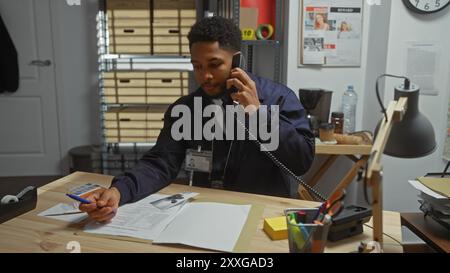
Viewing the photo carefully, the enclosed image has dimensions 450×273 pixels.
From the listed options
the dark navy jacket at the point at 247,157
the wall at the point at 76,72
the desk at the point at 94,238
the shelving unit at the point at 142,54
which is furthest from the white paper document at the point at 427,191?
the wall at the point at 76,72

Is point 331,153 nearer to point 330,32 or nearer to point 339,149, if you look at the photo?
point 339,149

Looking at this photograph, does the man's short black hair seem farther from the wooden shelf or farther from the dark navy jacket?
the wooden shelf

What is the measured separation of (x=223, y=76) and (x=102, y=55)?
7.56ft

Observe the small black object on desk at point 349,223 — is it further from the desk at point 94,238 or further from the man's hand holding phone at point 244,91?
the man's hand holding phone at point 244,91

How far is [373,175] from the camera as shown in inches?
23.7

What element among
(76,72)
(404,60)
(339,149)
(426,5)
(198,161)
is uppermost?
(426,5)

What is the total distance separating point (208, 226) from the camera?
973mm

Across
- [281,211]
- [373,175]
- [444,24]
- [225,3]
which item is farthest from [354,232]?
[225,3]

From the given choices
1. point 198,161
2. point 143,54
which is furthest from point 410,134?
point 143,54

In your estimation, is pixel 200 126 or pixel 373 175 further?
pixel 200 126

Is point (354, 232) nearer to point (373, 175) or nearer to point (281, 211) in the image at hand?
point (281, 211)

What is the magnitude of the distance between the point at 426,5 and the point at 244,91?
62.9 inches

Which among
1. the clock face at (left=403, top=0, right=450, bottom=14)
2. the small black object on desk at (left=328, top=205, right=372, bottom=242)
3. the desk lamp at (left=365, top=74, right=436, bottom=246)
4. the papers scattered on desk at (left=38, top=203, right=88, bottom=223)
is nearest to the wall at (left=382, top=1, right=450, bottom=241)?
the clock face at (left=403, top=0, right=450, bottom=14)

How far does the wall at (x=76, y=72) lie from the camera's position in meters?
3.57
